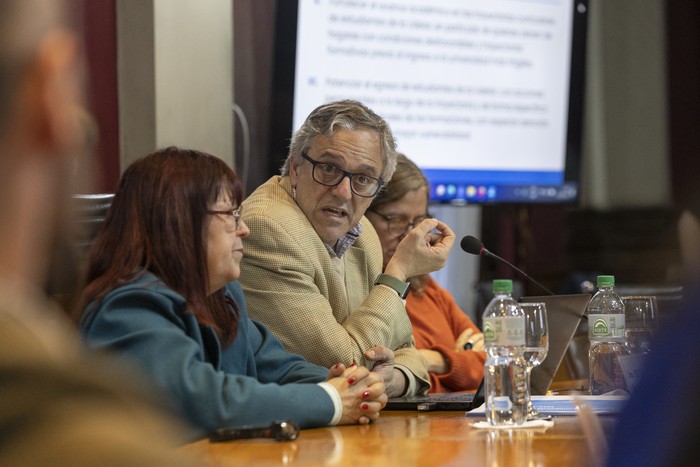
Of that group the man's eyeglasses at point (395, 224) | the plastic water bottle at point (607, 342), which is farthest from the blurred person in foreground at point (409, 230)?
the plastic water bottle at point (607, 342)

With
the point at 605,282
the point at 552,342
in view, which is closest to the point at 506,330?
the point at 552,342

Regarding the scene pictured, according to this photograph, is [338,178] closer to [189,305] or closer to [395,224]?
[395,224]

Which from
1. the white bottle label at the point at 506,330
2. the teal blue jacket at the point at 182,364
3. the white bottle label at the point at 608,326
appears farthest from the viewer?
the white bottle label at the point at 608,326

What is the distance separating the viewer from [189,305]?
1.88 metres

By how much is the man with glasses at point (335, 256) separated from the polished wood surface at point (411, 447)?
1.62 ft

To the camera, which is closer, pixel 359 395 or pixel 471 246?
pixel 359 395

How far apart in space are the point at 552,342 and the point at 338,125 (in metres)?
0.79

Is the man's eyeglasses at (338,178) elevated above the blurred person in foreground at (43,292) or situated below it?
below

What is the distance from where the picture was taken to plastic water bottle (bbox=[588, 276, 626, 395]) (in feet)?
7.75

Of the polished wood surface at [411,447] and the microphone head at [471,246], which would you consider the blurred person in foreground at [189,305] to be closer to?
the polished wood surface at [411,447]

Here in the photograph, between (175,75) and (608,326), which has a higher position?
(175,75)

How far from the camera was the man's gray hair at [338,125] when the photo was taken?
8.78ft

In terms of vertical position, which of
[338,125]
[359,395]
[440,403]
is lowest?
[440,403]

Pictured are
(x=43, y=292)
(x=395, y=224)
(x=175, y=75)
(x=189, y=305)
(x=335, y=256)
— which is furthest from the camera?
(x=175, y=75)
